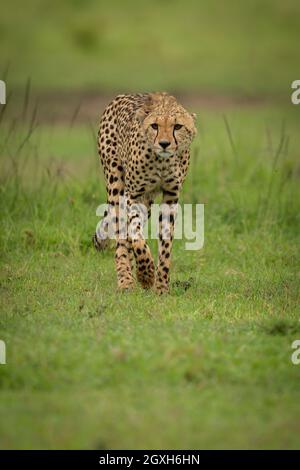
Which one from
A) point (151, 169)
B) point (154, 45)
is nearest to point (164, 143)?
point (151, 169)

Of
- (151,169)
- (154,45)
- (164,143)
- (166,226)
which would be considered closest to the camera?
(164,143)

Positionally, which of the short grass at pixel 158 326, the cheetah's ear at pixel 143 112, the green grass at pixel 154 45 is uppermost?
the green grass at pixel 154 45

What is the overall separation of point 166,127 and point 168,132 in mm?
28

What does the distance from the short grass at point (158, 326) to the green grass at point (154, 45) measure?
6400 millimetres

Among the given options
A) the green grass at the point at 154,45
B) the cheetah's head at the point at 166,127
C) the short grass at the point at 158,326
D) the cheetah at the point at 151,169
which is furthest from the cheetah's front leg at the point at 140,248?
the green grass at the point at 154,45

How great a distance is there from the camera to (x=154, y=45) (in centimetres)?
1667

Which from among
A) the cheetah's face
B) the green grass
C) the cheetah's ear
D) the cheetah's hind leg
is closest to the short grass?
the cheetah's hind leg

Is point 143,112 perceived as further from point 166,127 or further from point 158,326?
point 158,326

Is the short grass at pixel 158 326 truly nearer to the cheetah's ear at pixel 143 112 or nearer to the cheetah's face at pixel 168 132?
the cheetah's face at pixel 168 132

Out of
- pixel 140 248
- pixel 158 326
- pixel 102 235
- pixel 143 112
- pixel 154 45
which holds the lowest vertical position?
pixel 158 326

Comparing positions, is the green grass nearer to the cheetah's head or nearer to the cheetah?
the cheetah

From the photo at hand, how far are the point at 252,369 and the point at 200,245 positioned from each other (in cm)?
300

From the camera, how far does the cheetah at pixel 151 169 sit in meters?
6.05
